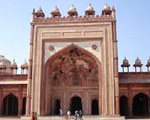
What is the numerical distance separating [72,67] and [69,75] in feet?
2.28

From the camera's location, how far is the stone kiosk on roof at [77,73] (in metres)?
17.4

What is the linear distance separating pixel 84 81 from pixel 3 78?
248 inches

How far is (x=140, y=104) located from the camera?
67.7ft

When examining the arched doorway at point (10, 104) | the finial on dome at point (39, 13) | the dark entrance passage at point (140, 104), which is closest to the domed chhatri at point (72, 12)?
the finial on dome at point (39, 13)

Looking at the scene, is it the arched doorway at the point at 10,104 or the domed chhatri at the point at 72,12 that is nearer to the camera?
the domed chhatri at the point at 72,12

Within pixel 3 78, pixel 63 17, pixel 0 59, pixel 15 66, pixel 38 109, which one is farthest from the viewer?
pixel 0 59

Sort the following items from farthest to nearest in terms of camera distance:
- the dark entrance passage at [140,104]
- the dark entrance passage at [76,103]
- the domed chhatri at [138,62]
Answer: the dark entrance passage at [76,103] < the dark entrance passage at [140,104] < the domed chhatri at [138,62]

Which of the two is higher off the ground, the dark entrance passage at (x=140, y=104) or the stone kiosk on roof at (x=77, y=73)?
the stone kiosk on roof at (x=77, y=73)

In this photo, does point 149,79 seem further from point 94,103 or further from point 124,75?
point 94,103

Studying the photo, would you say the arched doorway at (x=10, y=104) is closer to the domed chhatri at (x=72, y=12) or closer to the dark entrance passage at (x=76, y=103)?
the dark entrance passage at (x=76, y=103)

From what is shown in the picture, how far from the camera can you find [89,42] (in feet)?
59.3

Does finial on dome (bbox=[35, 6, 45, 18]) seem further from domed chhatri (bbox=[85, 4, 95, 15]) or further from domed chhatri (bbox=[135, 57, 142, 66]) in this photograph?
domed chhatri (bbox=[135, 57, 142, 66])

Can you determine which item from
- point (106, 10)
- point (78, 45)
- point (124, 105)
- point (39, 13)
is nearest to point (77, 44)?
point (78, 45)

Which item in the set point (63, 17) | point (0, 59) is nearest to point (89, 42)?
point (63, 17)
